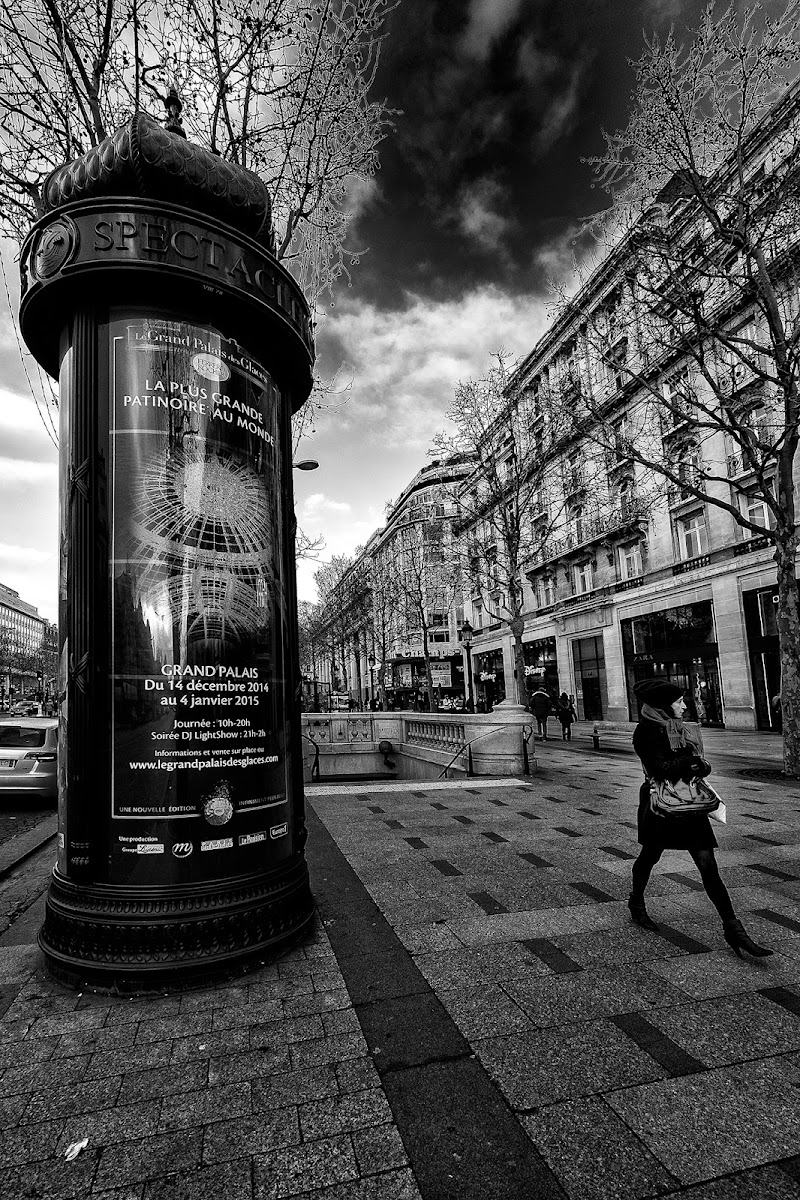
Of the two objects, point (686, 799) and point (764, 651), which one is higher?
point (764, 651)

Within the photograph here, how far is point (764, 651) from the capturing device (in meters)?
23.0

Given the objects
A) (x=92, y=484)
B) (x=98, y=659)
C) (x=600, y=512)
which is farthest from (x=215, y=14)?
(x=600, y=512)

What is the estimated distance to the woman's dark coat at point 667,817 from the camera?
4.12 metres

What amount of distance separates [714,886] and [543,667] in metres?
36.8

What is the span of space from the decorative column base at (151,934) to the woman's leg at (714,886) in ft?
8.97

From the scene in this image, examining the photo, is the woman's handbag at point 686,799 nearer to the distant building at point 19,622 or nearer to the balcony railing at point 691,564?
the balcony railing at point 691,564

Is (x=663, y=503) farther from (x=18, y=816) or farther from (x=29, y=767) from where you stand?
(x=18, y=816)

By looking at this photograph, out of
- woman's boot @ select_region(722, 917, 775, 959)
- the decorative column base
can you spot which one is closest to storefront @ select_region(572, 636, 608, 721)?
woman's boot @ select_region(722, 917, 775, 959)

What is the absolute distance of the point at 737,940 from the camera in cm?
384

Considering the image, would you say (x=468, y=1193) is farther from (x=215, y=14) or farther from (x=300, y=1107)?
(x=215, y=14)

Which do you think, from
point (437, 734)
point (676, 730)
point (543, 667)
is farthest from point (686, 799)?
point (543, 667)

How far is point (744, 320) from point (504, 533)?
37.9 feet

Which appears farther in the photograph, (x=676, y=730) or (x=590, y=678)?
(x=590, y=678)

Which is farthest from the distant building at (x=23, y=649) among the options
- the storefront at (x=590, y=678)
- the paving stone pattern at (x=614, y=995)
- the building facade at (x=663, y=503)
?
the paving stone pattern at (x=614, y=995)
